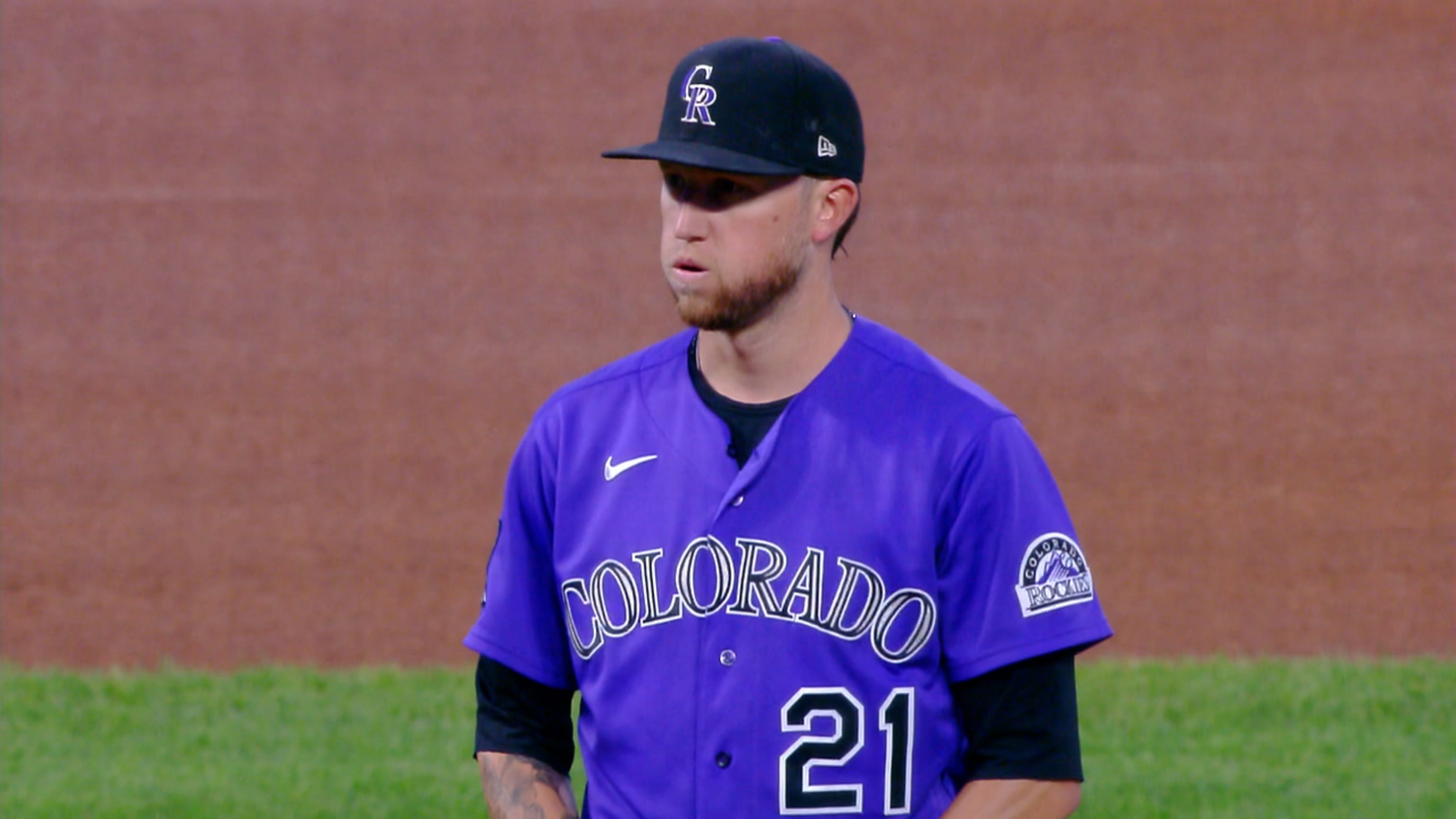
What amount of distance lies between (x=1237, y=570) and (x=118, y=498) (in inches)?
236

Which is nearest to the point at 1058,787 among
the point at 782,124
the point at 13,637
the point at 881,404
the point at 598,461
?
the point at 881,404

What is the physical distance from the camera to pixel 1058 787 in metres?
2.12

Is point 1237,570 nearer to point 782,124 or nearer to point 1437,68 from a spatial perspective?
point 1437,68

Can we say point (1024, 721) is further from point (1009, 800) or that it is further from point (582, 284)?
point (582, 284)

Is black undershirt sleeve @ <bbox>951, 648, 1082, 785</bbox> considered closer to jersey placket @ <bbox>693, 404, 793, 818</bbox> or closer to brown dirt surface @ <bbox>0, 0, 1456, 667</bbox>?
jersey placket @ <bbox>693, 404, 793, 818</bbox>

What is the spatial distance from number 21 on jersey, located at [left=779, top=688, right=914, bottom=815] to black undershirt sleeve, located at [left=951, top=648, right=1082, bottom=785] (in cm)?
9

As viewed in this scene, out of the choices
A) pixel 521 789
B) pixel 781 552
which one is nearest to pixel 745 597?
pixel 781 552

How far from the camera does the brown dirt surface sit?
8.98 metres

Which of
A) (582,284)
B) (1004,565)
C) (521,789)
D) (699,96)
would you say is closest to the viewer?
(1004,565)

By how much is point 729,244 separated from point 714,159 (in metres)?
0.11

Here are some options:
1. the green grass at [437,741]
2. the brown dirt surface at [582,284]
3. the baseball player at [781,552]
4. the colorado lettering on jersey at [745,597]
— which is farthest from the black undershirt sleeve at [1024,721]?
the brown dirt surface at [582,284]

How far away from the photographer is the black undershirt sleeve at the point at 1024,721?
6.87 ft

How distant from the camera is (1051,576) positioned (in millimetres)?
2092

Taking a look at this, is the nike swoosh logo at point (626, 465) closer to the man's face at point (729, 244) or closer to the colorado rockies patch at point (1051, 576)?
the man's face at point (729, 244)
